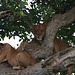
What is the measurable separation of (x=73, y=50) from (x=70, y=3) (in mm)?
4204

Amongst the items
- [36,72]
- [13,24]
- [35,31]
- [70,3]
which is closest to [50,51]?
[35,31]

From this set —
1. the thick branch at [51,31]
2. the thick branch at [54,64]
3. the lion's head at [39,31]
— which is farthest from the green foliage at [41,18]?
the thick branch at [54,64]

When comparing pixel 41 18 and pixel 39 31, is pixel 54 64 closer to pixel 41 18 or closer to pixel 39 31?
pixel 39 31

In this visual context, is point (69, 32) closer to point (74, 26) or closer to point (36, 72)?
point (74, 26)

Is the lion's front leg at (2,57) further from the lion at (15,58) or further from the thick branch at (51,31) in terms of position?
the thick branch at (51,31)

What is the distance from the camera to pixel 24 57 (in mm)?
7598

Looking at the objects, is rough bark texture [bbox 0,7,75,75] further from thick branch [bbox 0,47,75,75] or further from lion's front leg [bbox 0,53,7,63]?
lion's front leg [bbox 0,53,7,63]

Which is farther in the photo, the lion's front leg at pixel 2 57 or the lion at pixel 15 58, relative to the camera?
the lion's front leg at pixel 2 57

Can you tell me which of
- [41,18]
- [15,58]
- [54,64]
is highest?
[41,18]

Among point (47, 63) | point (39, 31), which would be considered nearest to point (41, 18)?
point (39, 31)

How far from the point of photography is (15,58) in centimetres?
798

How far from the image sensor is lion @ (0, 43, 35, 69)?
7.63 meters

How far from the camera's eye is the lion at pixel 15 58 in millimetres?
7633

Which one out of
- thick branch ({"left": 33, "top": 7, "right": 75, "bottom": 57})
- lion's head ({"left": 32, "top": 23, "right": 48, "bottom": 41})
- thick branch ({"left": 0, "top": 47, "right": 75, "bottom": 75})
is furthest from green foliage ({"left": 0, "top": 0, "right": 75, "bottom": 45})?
thick branch ({"left": 0, "top": 47, "right": 75, "bottom": 75})
